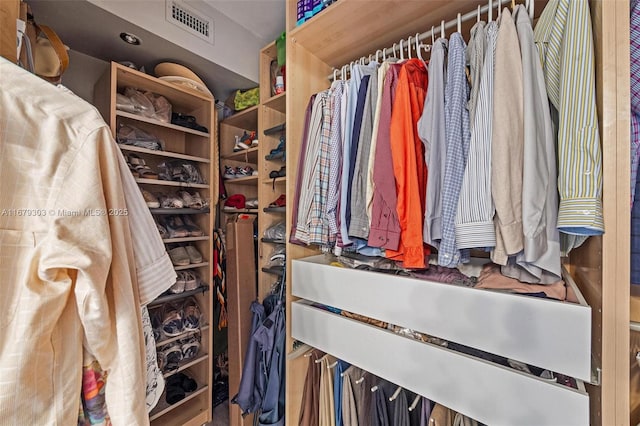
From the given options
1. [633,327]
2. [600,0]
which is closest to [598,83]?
[600,0]

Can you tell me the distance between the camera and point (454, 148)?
0.68 m

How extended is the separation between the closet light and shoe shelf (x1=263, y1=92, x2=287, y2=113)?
2.17 ft

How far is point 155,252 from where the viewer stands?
60 centimetres

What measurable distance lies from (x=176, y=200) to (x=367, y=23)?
1273mm

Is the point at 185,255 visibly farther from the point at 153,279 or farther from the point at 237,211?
the point at 153,279

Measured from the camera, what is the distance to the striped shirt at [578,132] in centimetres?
52

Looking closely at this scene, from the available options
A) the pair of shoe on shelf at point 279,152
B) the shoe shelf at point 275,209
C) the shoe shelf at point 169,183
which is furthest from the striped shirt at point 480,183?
the shoe shelf at point 169,183

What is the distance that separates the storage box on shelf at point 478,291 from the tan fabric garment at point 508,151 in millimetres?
136

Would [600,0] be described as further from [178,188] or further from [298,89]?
[178,188]

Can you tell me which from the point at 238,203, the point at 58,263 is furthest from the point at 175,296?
the point at 58,263

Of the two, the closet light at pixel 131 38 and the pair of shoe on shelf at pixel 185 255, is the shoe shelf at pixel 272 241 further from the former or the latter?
the closet light at pixel 131 38

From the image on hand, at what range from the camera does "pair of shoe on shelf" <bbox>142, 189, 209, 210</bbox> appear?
53.5 inches

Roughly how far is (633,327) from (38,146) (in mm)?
1224

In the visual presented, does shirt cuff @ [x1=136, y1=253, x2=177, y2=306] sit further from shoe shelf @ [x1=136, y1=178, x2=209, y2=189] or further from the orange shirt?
shoe shelf @ [x1=136, y1=178, x2=209, y2=189]
